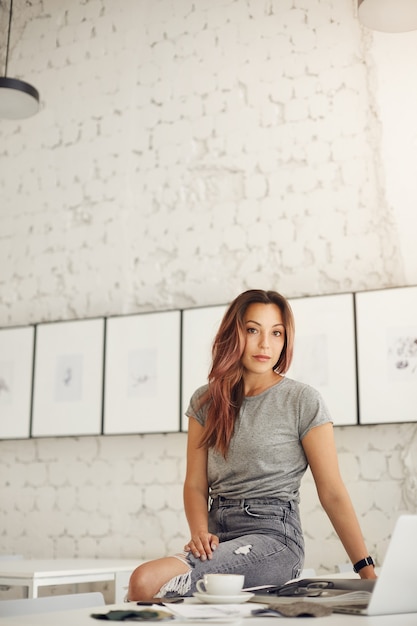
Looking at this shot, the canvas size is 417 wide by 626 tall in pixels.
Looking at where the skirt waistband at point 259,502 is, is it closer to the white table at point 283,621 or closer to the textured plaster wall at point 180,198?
the white table at point 283,621

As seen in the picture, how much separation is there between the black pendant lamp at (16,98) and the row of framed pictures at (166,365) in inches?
46.9

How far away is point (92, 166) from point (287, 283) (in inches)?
58.9

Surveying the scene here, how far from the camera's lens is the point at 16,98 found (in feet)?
13.9

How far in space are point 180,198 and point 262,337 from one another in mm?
Result: 2303

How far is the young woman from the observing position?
1.98 m

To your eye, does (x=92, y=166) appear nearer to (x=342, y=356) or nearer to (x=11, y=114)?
(x=11, y=114)

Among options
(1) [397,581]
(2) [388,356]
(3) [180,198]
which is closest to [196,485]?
(1) [397,581]

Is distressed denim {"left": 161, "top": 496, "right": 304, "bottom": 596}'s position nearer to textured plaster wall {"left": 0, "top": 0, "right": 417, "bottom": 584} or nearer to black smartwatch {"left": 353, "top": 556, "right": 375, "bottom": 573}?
black smartwatch {"left": 353, "top": 556, "right": 375, "bottom": 573}

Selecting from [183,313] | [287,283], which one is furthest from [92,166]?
[287,283]

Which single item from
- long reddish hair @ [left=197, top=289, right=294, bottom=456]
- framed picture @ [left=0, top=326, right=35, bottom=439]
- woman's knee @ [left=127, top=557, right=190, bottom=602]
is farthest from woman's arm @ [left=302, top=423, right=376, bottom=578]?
framed picture @ [left=0, top=326, right=35, bottom=439]

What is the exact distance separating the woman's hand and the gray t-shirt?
255 millimetres

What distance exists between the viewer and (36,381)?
4.65 meters

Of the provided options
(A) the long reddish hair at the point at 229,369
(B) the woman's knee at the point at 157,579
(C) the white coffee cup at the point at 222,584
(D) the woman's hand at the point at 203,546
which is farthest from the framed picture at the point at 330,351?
(C) the white coffee cup at the point at 222,584

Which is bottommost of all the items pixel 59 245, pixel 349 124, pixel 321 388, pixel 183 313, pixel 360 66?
pixel 321 388
